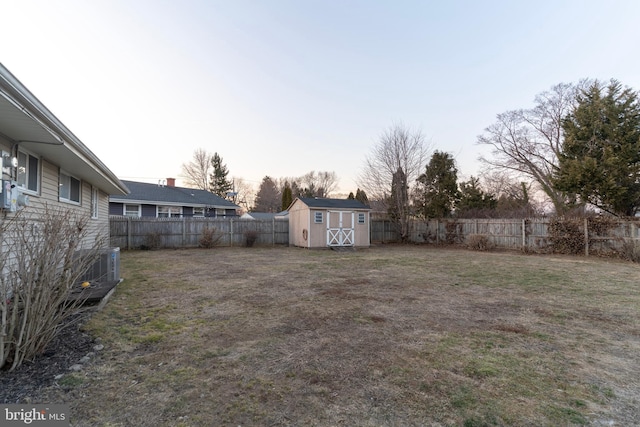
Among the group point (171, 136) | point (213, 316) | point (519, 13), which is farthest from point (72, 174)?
point (519, 13)

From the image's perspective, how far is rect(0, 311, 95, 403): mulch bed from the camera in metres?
2.13

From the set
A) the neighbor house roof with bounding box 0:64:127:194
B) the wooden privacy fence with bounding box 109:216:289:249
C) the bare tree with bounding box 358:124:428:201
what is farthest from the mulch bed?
the bare tree with bounding box 358:124:428:201

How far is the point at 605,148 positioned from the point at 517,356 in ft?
44.6

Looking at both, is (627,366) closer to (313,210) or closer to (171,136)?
(313,210)

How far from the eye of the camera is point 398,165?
18.4 metres

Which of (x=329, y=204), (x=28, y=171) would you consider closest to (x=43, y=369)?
(x=28, y=171)

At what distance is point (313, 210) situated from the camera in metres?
15.5

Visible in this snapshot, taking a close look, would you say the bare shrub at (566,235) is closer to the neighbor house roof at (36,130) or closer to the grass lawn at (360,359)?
the grass lawn at (360,359)

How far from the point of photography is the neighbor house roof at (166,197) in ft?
61.1

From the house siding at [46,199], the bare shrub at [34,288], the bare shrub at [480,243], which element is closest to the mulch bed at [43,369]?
the bare shrub at [34,288]

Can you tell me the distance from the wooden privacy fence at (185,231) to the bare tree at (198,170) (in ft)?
74.0

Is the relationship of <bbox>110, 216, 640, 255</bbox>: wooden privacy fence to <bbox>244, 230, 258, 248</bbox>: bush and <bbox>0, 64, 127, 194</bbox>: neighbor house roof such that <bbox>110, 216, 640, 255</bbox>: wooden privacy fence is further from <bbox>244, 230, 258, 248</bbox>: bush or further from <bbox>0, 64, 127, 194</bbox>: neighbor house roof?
<bbox>0, 64, 127, 194</bbox>: neighbor house roof

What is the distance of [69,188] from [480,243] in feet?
52.6

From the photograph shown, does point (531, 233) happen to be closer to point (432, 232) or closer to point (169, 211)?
point (432, 232)
